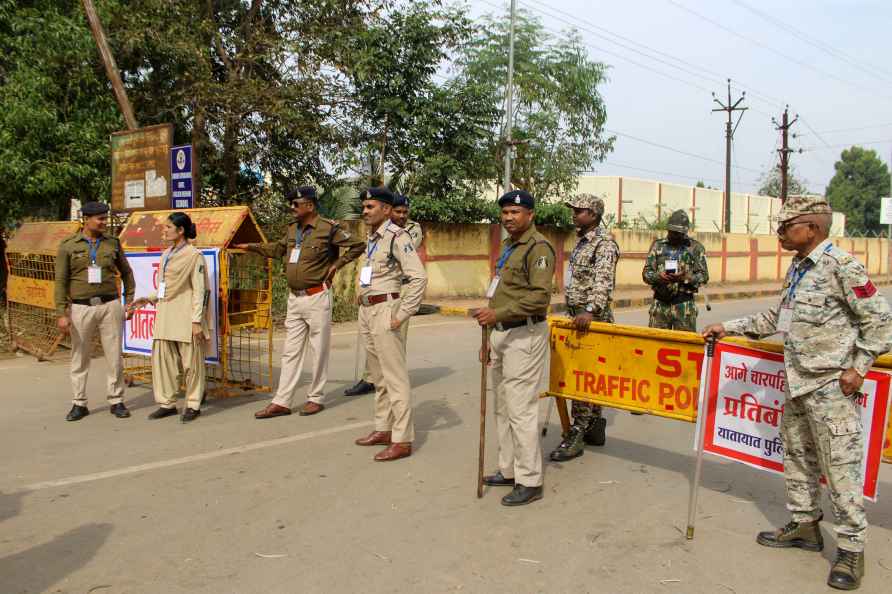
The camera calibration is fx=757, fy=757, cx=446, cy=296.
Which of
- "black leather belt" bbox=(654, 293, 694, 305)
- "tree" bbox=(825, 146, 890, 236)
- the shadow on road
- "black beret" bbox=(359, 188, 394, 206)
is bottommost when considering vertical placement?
the shadow on road

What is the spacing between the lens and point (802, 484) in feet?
13.0

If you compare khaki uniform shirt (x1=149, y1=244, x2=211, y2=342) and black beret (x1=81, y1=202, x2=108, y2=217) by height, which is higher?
black beret (x1=81, y1=202, x2=108, y2=217)

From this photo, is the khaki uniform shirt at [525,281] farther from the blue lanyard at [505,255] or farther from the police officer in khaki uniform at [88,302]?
the police officer in khaki uniform at [88,302]

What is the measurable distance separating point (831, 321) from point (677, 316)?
10.4 feet

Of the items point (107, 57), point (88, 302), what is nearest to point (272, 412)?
point (88, 302)

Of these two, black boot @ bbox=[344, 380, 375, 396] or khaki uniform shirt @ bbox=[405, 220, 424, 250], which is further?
black boot @ bbox=[344, 380, 375, 396]

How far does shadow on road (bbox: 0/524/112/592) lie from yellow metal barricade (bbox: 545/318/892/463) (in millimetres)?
2948

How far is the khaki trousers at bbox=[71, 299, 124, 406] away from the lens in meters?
6.74

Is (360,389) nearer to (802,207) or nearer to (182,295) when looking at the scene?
(182,295)

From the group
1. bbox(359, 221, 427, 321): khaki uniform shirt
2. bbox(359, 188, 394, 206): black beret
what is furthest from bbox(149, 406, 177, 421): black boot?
bbox(359, 188, 394, 206): black beret

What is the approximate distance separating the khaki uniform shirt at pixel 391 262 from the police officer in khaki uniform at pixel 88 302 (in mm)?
2578

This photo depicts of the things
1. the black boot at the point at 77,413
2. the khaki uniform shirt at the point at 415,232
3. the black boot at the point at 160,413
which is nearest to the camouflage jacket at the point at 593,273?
the khaki uniform shirt at the point at 415,232

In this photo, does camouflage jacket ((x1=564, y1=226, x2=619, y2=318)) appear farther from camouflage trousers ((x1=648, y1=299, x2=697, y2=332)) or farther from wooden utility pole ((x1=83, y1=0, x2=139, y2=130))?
wooden utility pole ((x1=83, y1=0, x2=139, y2=130))

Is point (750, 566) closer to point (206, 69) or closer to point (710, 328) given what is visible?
point (710, 328)
